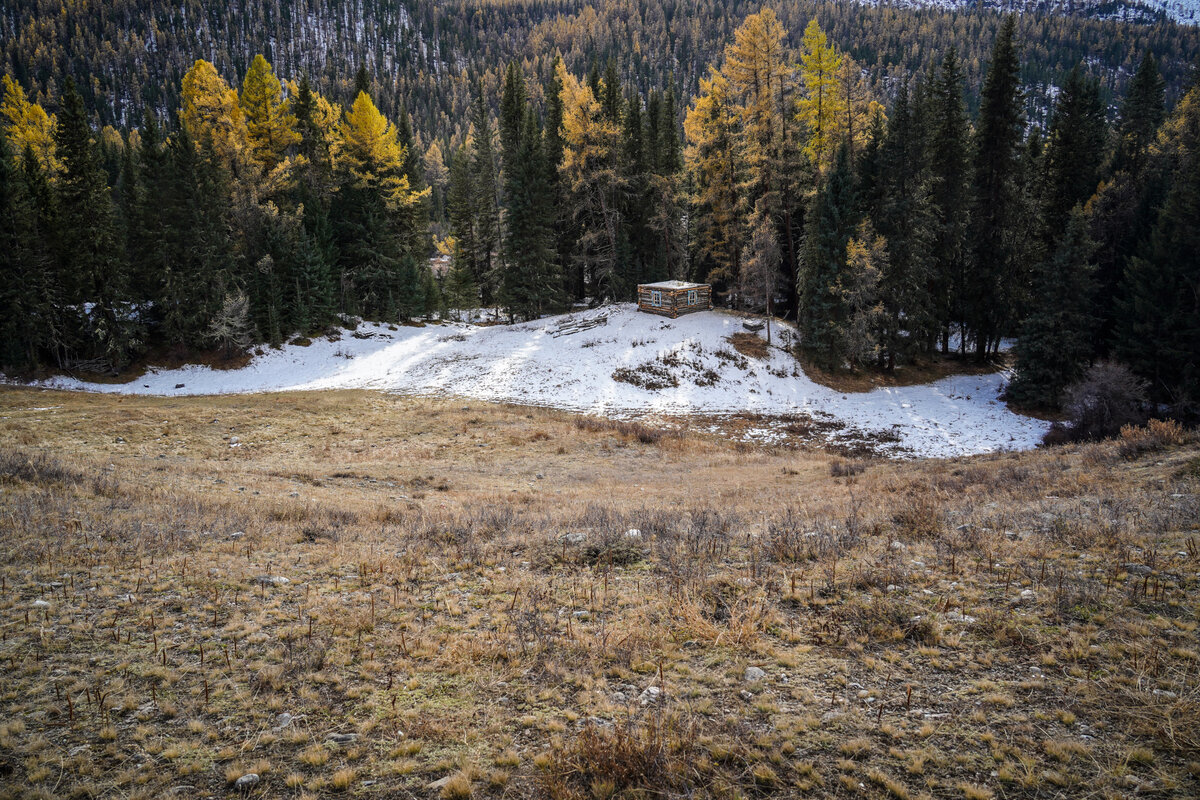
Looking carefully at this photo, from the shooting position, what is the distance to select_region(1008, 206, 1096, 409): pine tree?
96.5 feet

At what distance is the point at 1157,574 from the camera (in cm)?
687

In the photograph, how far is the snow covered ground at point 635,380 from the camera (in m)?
28.8

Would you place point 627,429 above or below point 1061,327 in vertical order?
below

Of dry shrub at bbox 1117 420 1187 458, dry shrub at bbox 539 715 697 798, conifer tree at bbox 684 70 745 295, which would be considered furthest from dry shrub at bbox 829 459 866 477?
conifer tree at bbox 684 70 745 295

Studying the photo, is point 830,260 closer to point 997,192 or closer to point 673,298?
point 673,298

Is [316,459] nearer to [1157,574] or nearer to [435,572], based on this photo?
[435,572]

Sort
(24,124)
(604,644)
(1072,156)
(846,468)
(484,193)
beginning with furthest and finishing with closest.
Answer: (484,193) < (1072,156) < (24,124) < (846,468) < (604,644)

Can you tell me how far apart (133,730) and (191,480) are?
1192 centimetres

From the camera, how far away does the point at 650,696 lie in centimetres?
549

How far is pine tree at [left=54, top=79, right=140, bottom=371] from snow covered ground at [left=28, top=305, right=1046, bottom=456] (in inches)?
115

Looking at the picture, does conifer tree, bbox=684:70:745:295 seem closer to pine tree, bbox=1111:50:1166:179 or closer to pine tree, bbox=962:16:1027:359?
pine tree, bbox=962:16:1027:359

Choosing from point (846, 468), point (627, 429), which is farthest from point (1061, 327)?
point (627, 429)

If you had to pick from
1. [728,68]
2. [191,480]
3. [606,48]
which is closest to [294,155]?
[728,68]

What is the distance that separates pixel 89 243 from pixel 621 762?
136 ft
